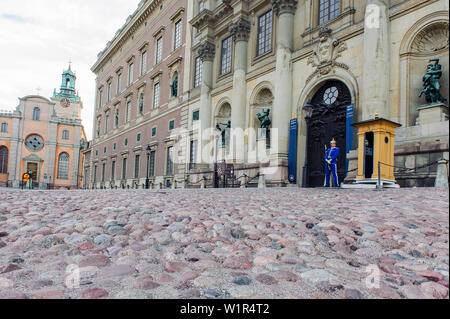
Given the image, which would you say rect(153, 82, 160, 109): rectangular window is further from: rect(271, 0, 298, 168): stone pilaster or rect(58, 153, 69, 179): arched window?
rect(58, 153, 69, 179): arched window

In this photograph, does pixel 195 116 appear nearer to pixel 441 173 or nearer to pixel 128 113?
pixel 128 113

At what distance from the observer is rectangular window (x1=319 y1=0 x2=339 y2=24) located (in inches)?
650

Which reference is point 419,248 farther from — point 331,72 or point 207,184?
point 207,184

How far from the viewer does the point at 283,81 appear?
1805 centimetres

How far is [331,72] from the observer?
16.2m

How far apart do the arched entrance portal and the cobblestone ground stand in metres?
11.6

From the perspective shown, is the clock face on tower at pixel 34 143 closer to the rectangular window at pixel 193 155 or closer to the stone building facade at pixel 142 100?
the stone building facade at pixel 142 100

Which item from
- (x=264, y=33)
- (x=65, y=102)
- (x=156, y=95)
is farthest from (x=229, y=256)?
(x=65, y=102)

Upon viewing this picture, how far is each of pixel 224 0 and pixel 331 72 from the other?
10.4 m

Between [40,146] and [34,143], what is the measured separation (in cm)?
109

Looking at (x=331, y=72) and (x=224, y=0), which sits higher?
(x=224, y=0)

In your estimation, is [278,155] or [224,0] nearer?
[278,155]

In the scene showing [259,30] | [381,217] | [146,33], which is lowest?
[381,217]
